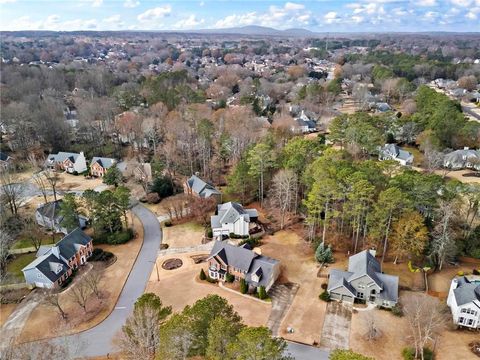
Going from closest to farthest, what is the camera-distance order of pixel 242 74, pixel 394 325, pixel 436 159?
pixel 394 325, pixel 436 159, pixel 242 74

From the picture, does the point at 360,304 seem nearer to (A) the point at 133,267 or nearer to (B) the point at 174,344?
(B) the point at 174,344

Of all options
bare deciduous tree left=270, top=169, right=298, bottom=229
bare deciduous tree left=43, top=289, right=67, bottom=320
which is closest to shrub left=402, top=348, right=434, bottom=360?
bare deciduous tree left=270, top=169, right=298, bottom=229

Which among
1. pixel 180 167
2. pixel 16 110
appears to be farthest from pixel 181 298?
Answer: pixel 16 110

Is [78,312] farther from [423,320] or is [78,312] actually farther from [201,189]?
[423,320]

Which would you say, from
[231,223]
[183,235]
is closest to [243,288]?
[231,223]

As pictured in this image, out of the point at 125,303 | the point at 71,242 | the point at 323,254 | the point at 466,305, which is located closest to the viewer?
the point at 466,305

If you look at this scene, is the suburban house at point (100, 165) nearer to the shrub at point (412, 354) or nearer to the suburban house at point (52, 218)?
the suburban house at point (52, 218)
